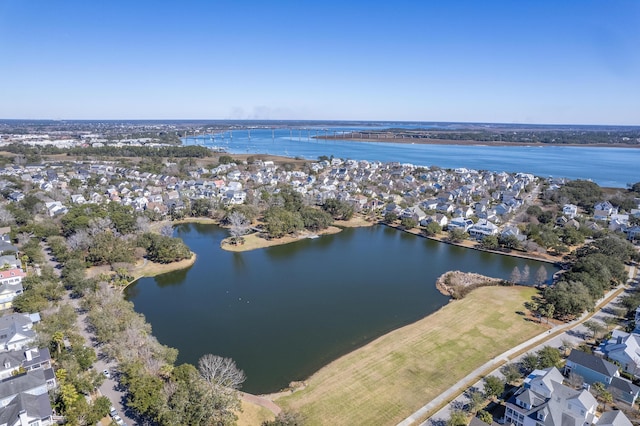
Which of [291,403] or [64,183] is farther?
[64,183]

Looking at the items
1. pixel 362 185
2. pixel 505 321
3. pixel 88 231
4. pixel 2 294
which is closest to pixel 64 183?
pixel 88 231

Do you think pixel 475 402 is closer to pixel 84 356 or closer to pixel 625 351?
pixel 625 351

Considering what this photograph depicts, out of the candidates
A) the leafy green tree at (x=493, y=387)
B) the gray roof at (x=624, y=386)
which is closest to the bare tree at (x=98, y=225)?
the leafy green tree at (x=493, y=387)

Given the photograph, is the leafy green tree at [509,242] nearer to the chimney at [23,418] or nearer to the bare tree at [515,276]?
the bare tree at [515,276]

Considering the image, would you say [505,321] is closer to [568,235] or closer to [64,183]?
[568,235]

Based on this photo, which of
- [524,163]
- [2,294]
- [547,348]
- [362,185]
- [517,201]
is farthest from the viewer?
[524,163]

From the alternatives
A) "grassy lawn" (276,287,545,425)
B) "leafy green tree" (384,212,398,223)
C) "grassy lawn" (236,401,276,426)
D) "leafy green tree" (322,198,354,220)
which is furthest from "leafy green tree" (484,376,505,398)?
A: "leafy green tree" (322,198,354,220)

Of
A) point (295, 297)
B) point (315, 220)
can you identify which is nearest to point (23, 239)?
point (295, 297)
